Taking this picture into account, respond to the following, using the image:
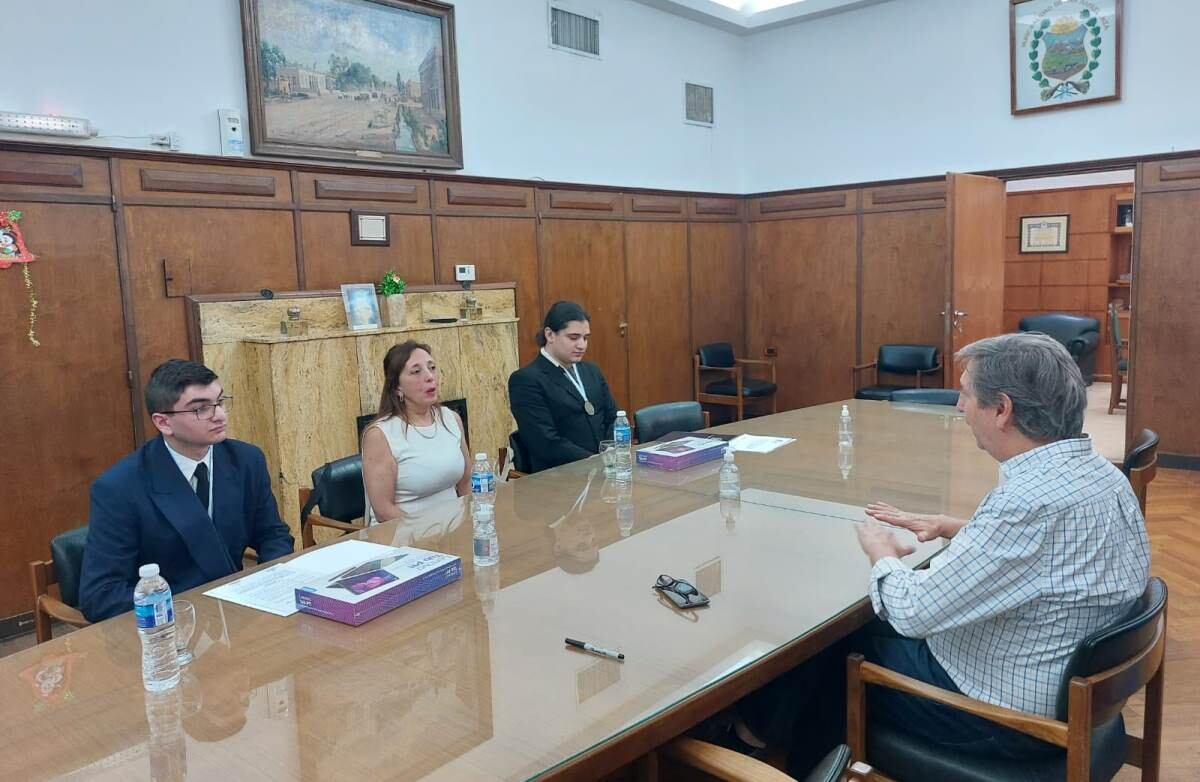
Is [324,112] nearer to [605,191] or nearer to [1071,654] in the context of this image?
[605,191]

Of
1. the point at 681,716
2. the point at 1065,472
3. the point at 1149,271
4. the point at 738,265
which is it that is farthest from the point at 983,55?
the point at 681,716

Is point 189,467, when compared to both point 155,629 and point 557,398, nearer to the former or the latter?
point 155,629

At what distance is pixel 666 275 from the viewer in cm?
751

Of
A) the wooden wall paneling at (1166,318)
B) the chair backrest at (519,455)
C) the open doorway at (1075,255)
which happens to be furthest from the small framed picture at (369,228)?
the open doorway at (1075,255)

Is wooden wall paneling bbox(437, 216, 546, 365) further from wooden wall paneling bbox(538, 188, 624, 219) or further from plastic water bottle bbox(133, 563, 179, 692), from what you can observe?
plastic water bottle bbox(133, 563, 179, 692)

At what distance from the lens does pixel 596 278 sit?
6.90 meters

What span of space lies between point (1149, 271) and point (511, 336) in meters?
4.51

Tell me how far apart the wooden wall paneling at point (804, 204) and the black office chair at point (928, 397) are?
304 cm

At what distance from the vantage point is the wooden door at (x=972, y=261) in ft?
20.9

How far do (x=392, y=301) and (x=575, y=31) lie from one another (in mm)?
2847

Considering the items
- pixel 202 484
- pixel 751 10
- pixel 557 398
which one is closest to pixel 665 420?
pixel 557 398

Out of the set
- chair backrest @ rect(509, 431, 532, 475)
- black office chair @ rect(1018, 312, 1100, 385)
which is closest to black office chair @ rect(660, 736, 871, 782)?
chair backrest @ rect(509, 431, 532, 475)

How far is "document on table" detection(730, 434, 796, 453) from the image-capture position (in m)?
3.55

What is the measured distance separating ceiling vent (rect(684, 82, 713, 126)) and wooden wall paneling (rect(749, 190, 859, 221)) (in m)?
0.89
